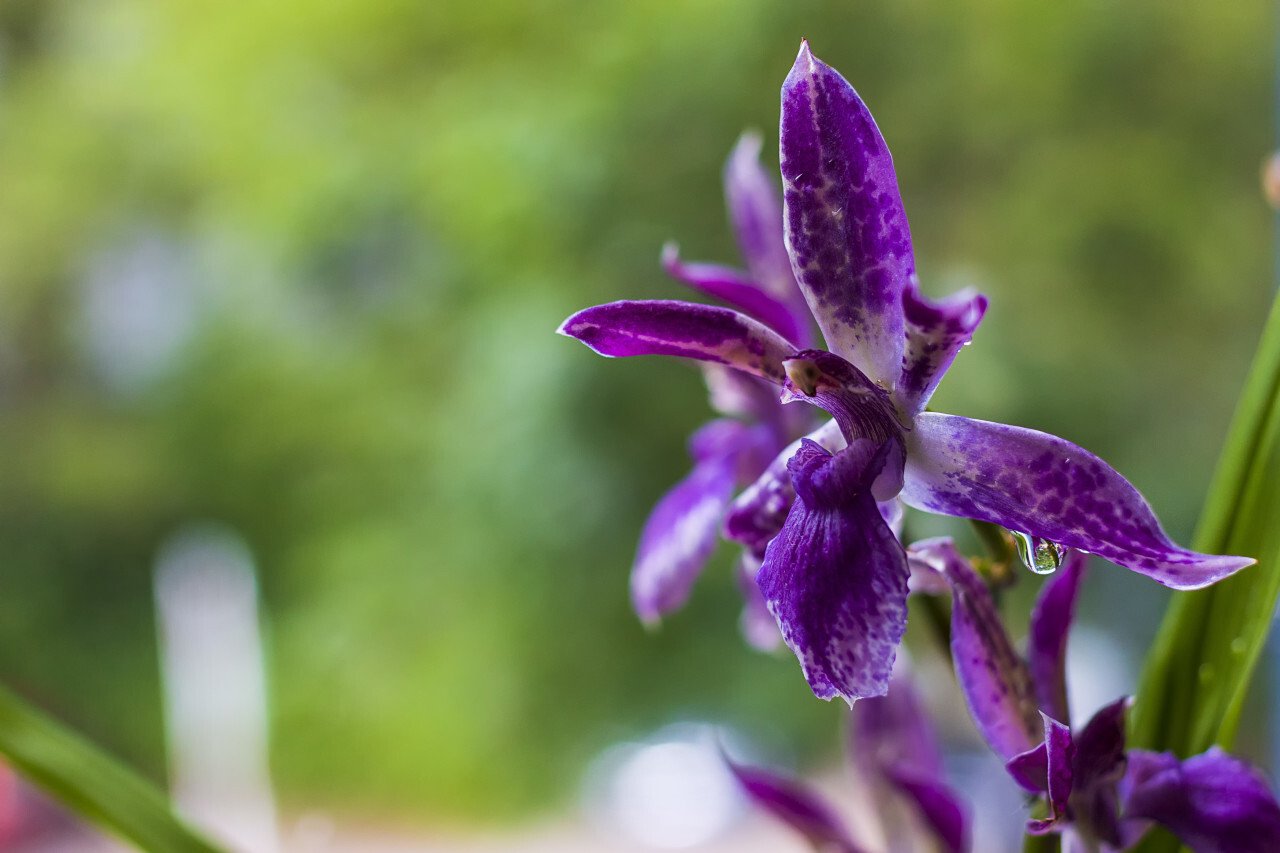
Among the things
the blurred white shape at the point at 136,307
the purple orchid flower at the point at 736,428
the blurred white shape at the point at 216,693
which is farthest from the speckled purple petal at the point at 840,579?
the blurred white shape at the point at 136,307

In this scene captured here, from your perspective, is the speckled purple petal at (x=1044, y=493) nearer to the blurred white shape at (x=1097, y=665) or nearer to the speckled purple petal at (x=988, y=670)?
the speckled purple petal at (x=988, y=670)

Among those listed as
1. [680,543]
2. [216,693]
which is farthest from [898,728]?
[216,693]

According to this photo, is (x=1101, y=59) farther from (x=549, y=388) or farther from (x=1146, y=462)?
(x=549, y=388)

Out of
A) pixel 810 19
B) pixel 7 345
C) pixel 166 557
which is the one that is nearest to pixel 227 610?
pixel 166 557

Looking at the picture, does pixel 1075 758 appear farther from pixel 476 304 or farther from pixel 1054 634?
pixel 476 304

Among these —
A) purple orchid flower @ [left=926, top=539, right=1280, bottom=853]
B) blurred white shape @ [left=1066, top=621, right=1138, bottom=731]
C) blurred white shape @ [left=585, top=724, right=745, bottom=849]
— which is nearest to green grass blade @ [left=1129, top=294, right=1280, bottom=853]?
purple orchid flower @ [left=926, top=539, right=1280, bottom=853]
